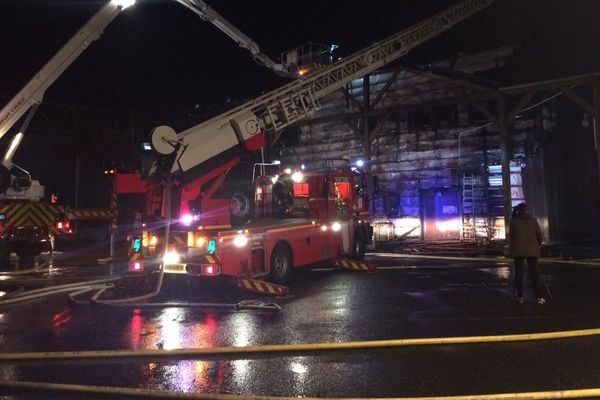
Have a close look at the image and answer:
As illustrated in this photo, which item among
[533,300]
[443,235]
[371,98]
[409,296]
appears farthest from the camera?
[371,98]

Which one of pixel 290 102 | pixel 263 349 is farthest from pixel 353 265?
pixel 263 349

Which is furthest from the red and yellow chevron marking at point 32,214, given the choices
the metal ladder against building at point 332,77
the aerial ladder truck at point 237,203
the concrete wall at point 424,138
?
the concrete wall at point 424,138

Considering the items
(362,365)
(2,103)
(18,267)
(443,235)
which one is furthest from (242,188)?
(2,103)

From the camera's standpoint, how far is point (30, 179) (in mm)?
15445

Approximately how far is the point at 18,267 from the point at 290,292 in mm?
9091

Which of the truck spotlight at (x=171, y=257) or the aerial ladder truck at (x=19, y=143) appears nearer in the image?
the truck spotlight at (x=171, y=257)

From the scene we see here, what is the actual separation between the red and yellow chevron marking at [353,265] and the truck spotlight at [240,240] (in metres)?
3.74

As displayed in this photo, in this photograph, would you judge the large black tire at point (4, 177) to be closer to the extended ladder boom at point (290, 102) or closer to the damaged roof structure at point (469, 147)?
the extended ladder boom at point (290, 102)

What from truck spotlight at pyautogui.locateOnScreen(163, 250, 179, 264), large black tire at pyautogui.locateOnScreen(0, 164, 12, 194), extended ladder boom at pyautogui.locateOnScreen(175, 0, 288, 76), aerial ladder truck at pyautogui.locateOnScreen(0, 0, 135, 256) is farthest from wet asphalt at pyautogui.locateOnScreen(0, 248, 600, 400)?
extended ladder boom at pyautogui.locateOnScreen(175, 0, 288, 76)

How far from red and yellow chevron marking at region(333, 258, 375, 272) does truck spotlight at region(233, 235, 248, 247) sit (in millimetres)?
3743

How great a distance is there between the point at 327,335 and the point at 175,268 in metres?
3.59

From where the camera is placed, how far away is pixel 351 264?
12086mm

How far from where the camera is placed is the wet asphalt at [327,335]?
4.61 meters

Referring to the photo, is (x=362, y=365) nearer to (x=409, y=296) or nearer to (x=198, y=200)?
(x=409, y=296)
